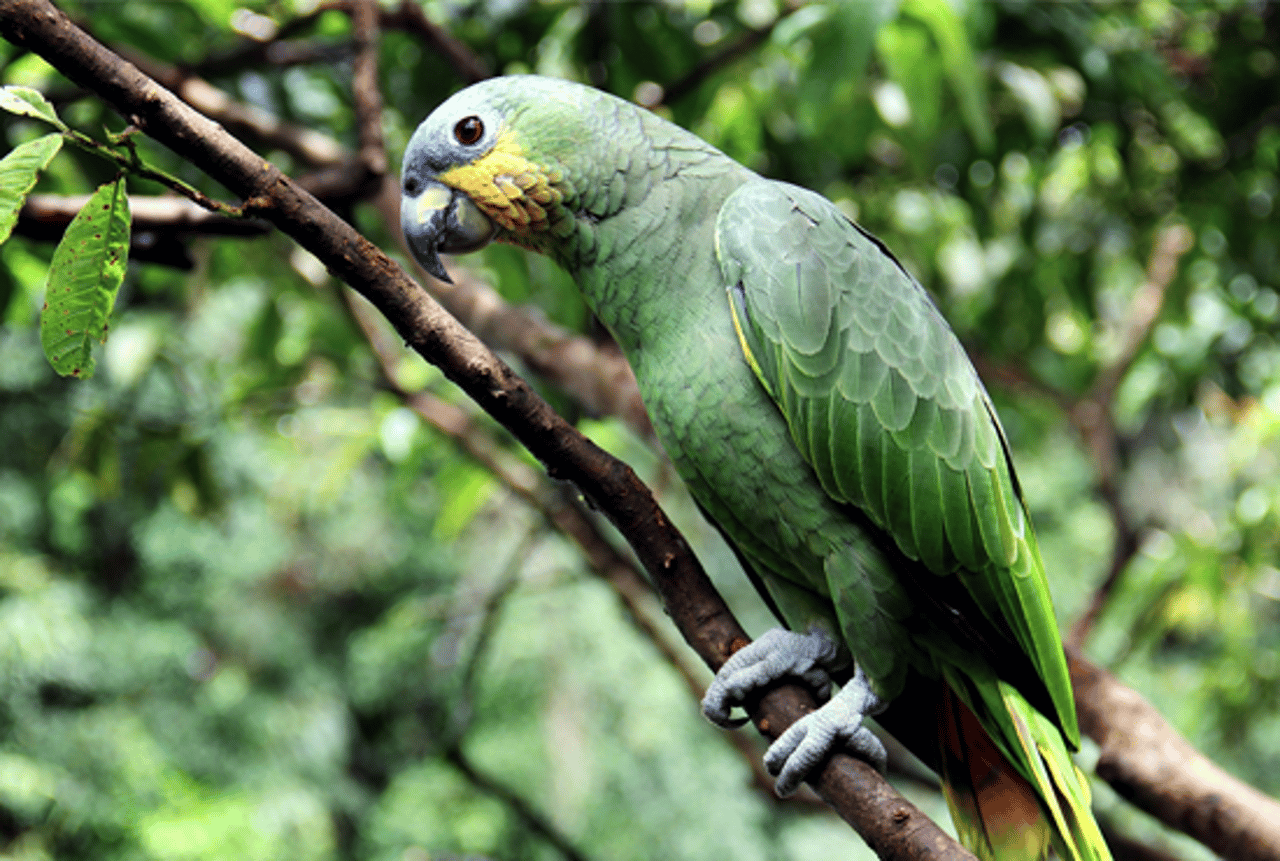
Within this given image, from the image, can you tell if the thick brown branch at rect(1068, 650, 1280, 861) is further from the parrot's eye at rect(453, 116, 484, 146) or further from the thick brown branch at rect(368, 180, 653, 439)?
the parrot's eye at rect(453, 116, 484, 146)

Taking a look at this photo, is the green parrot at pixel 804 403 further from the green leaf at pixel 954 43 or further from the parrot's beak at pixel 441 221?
the green leaf at pixel 954 43

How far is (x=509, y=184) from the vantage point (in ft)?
2.79

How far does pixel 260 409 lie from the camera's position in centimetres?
192

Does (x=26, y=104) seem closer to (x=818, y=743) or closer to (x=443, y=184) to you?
(x=443, y=184)

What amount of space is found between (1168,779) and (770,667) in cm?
66

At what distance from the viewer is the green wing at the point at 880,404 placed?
0.83 metres

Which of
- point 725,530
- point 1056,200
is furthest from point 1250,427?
point 725,530

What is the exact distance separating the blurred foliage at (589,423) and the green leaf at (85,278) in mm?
774

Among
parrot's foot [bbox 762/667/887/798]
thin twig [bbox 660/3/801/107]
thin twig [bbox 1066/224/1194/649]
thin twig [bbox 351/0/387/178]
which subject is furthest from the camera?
thin twig [bbox 1066/224/1194/649]

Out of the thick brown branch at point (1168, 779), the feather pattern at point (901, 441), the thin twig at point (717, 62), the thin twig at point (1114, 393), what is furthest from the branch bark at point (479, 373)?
the thin twig at point (1114, 393)

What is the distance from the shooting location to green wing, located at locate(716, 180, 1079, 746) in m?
0.83

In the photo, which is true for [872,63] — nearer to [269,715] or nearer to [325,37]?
[325,37]

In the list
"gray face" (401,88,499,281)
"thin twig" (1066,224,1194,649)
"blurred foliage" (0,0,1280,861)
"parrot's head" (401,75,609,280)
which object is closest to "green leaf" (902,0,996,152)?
"blurred foliage" (0,0,1280,861)

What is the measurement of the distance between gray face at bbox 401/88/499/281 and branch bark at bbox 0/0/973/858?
209 mm
